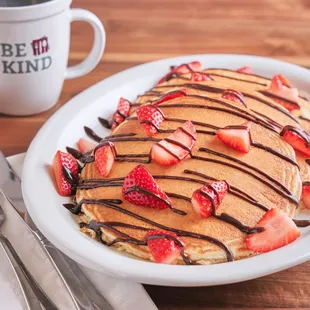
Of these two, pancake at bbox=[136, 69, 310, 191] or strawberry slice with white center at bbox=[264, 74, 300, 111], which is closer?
pancake at bbox=[136, 69, 310, 191]

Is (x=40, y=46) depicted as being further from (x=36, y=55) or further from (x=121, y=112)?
(x=121, y=112)

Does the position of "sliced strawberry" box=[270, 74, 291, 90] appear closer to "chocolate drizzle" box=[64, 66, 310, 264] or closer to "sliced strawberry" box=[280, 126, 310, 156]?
"chocolate drizzle" box=[64, 66, 310, 264]

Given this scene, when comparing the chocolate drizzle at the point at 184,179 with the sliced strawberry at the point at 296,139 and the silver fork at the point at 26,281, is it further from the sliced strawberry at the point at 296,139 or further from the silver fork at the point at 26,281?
the silver fork at the point at 26,281

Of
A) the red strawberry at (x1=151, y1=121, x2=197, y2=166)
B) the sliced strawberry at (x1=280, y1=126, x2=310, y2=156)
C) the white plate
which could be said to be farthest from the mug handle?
the sliced strawberry at (x1=280, y1=126, x2=310, y2=156)

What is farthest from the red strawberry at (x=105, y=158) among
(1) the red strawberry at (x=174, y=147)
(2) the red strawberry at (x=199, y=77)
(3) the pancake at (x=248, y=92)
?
(2) the red strawberry at (x=199, y=77)

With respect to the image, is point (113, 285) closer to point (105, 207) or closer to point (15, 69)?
point (105, 207)

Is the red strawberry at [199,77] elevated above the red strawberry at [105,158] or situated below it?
above

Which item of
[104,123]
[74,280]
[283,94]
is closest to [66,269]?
[74,280]
